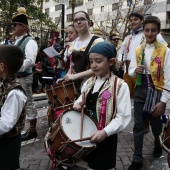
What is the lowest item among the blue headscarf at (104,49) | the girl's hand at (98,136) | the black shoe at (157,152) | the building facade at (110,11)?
the black shoe at (157,152)

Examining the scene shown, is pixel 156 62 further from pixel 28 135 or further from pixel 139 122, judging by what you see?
pixel 28 135

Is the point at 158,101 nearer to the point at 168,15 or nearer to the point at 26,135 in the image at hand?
the point at 26,135

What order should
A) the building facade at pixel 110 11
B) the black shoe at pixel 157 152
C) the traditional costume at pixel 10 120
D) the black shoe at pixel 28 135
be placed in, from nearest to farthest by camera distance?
the traditional costume at pixel 10 120 → the black shoe at pixel 157 152 → the black shoe at pixel 28 135 → the building facade at pixel 110 11

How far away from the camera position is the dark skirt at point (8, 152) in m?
2.51

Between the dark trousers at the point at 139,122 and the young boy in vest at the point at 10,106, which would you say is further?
the dark trousers at the point at 139,122

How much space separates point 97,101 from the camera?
2.52 meters

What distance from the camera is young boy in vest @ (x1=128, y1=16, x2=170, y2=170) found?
11.3 ft

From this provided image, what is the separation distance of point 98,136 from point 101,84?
506 mm

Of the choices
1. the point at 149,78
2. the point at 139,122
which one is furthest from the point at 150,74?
the point at 139,122

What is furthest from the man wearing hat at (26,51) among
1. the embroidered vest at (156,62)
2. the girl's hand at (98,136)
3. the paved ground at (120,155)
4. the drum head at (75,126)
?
the girl's hand at (98,136)

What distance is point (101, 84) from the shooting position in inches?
101

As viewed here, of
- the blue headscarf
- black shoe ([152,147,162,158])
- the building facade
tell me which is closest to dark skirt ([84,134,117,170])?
the blue headscarf

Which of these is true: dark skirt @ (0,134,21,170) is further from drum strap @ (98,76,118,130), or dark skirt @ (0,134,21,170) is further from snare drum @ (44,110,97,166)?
drum strap @ (98,76,118,130)

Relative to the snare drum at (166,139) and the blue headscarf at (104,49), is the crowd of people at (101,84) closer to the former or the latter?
the blue headscarf at (104,49)
